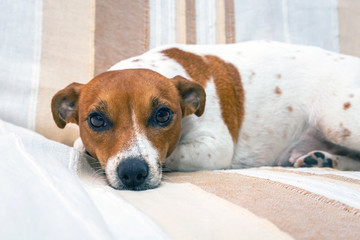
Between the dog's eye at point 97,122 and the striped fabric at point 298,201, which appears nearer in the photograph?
the striped fabric at point 298,201

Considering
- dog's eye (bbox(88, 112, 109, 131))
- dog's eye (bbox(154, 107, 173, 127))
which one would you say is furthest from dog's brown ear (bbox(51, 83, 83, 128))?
dog's eye (bbox(154, 107, 173, 127))

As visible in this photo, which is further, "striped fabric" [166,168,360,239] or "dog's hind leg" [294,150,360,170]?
"dog's hind leg" [294,150,360,170]

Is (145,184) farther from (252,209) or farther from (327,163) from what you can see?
(327,163)

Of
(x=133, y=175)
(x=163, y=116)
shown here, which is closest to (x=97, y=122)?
(x=163, y=116)

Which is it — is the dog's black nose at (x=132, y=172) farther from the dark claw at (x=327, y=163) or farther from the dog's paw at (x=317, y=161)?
the dark claw at (x=327, y=163)

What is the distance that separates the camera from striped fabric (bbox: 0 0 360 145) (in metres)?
2.46

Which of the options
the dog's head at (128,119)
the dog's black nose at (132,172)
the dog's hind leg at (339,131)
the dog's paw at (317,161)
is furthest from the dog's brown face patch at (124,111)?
the dog's hind leg at (339,131)

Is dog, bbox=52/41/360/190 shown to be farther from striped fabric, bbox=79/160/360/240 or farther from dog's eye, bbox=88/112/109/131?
striped fabric, bbox=79/160/360/240

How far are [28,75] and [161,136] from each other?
1.27 m

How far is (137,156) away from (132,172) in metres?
0.09

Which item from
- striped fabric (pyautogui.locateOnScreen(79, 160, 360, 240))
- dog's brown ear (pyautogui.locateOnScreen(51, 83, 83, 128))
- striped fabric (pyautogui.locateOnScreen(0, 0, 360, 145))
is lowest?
striped fabric (pyautogui.locateOnScreen(79, 160, 360, 240))

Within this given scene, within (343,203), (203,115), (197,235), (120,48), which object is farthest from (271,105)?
(197,235)

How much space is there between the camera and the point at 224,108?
2.46m

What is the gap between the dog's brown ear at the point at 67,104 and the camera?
2.07 meters
